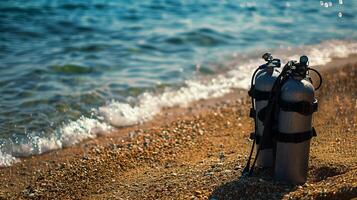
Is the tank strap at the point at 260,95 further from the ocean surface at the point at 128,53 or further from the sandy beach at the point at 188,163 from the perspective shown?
the ocean surface at the point at 128,53

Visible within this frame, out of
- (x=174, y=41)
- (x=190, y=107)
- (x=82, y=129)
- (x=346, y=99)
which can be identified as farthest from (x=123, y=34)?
(x=346, y=99)

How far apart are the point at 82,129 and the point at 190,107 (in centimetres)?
227

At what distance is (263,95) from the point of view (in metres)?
5.22

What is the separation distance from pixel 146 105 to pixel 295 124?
484 cm

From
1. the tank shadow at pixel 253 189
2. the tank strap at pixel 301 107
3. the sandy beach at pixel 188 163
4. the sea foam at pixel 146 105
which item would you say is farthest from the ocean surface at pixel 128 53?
the tank strap at pixel 301 107

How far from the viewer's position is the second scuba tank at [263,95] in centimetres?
518

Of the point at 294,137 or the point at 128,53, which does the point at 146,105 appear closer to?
the point at 128,53

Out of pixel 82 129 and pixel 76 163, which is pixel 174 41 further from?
pixel 76 163

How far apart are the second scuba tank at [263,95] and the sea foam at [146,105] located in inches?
141

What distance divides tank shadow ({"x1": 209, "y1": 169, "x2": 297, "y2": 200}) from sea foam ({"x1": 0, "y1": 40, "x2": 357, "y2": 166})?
3.46 m

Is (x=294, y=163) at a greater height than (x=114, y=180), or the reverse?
(x=294, y=163)

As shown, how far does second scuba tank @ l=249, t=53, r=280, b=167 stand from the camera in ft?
17.0

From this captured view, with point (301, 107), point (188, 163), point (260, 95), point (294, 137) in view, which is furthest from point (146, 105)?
point (301, 107)

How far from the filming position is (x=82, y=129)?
327 inches
